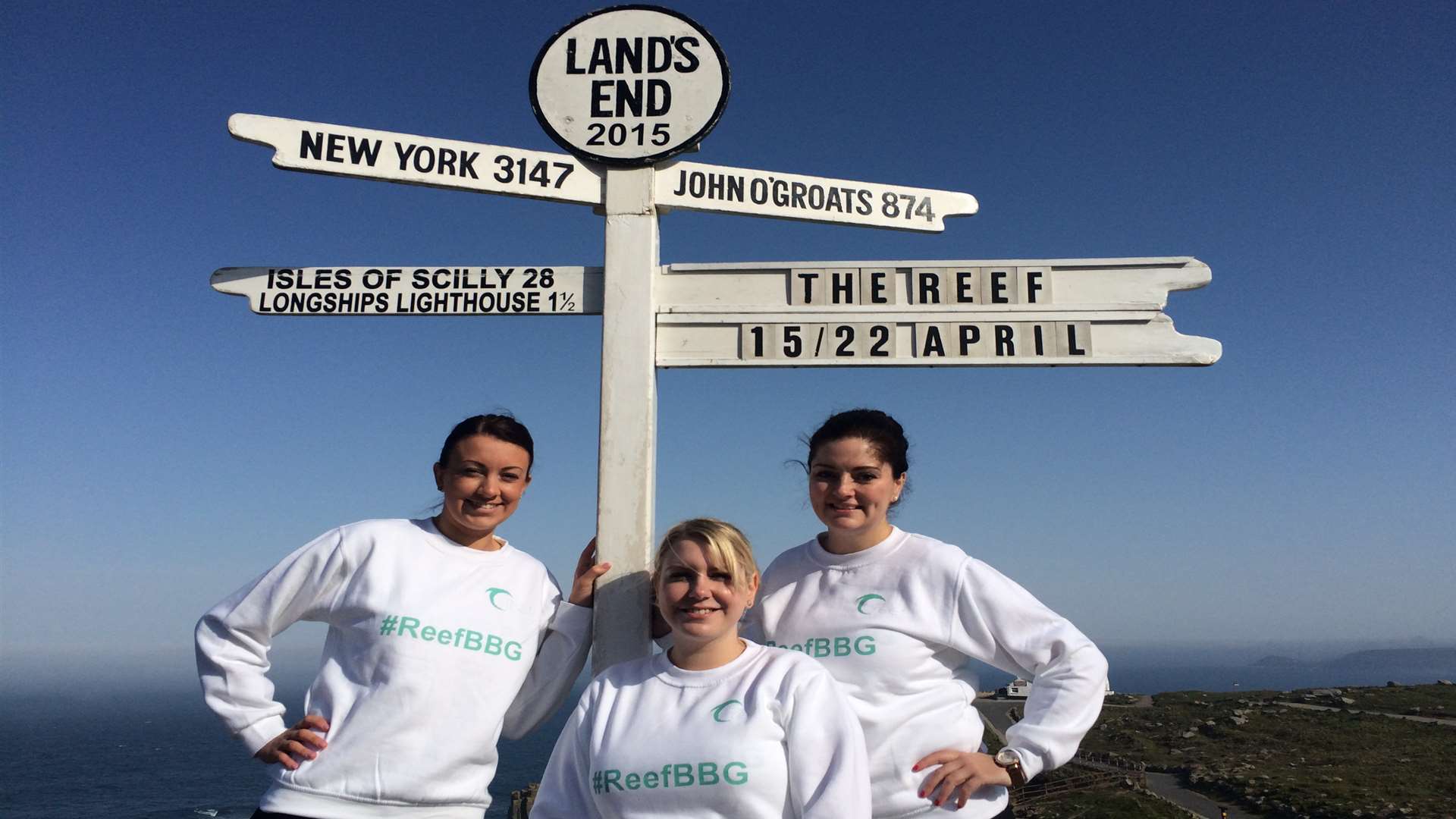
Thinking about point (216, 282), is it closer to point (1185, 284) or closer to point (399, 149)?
point (399, 149)

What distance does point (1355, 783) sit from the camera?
43.2m

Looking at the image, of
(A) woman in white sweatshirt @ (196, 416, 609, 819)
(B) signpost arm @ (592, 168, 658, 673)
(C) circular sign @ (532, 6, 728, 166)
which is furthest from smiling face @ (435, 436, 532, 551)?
(C) circular sign @ (532, 6, 728, 166)

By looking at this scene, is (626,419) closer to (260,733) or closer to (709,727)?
(709,727)

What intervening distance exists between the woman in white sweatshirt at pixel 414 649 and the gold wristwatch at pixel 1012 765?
1.45 meters

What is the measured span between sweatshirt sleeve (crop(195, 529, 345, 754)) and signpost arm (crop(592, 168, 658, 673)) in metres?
0.93

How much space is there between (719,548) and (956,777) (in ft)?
3.21

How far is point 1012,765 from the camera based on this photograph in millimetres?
2566

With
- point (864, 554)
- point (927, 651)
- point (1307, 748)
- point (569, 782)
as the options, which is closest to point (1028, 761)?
point (927, 651)

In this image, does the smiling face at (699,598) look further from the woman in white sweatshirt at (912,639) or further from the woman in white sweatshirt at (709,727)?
the woman in white sweatshirt at (912,639)

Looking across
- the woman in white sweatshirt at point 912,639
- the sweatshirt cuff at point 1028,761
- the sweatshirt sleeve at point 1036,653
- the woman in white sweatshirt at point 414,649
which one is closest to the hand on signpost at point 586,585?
the woman in white sweatshirt at point 414,649

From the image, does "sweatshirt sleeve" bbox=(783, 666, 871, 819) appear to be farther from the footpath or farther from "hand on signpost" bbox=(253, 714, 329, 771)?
the footpath

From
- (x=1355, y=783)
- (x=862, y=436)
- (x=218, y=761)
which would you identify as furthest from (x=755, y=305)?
(x=218, y=761)

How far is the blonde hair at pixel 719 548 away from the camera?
7.99 ft

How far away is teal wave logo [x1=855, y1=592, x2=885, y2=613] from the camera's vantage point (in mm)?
2701
